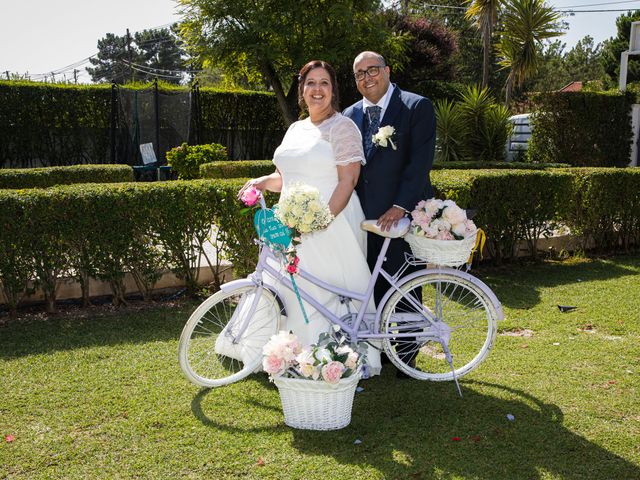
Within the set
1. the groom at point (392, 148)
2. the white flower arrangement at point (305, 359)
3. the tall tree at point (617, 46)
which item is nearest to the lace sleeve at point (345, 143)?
the groom at point (392, 148)

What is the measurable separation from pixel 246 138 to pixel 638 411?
1670 cm

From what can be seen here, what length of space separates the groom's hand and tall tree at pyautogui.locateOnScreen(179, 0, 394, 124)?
14.4 m

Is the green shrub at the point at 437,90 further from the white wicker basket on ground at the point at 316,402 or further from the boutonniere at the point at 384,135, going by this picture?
the white wicker basket on ground at the point at 316,402

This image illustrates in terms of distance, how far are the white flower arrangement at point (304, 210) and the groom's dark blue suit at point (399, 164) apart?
0.68 m

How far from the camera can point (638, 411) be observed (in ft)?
12.3

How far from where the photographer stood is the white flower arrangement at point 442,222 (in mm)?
3771

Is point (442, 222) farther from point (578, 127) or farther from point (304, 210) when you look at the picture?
point (578, 127)

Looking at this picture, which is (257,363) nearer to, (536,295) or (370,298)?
(370,298)

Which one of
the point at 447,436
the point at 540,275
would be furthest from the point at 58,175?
the point at 447,436

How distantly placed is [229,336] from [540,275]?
4.42m

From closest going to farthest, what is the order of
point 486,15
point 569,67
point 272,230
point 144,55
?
1. point 272,230
2. point 486,15
3. point 569,67
4. point 144,55

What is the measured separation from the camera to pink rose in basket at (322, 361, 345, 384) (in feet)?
11.1

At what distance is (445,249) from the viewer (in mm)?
3777

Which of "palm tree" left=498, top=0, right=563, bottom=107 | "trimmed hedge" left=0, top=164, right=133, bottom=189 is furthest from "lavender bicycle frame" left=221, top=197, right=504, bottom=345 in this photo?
"palm tree" left=498, top=0, right=563, bottom=107
